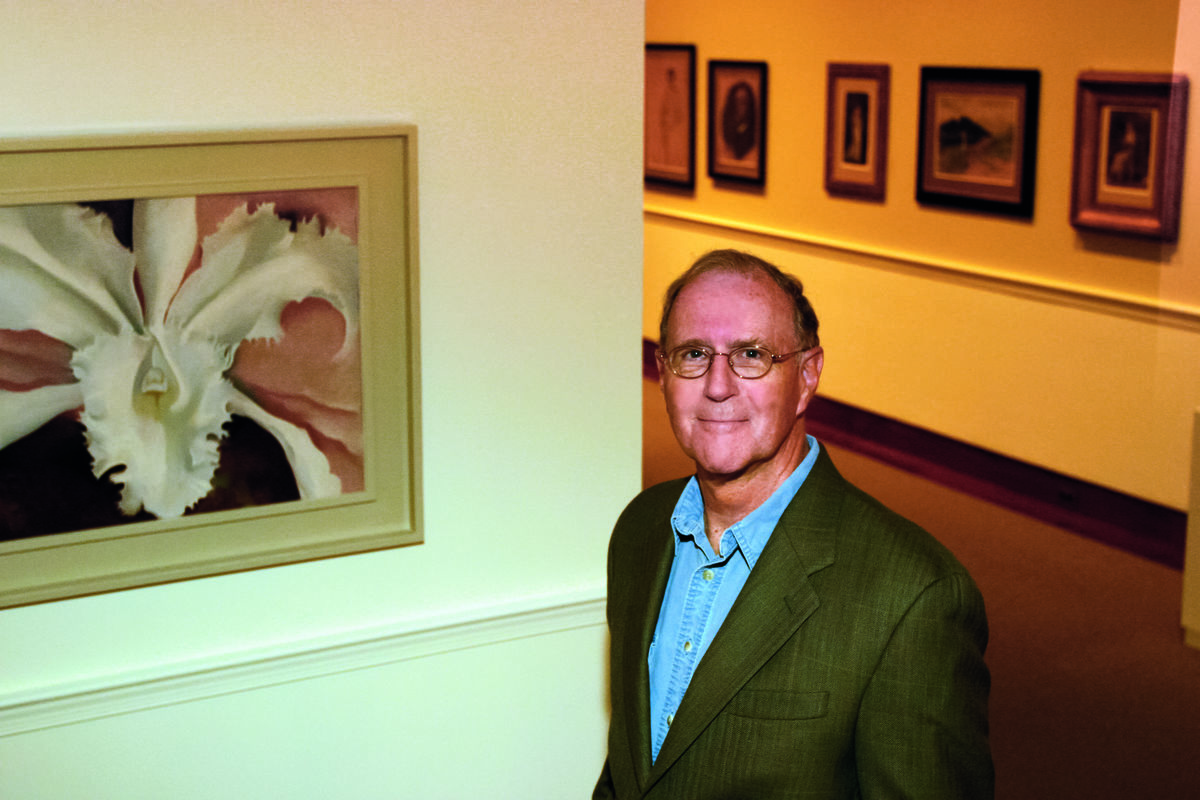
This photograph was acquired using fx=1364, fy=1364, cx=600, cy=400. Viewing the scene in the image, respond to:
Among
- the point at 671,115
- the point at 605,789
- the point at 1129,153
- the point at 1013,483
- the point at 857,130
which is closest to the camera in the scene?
the point at 605,789

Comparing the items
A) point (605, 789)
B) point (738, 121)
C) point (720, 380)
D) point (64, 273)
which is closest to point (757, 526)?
point (720, 380)

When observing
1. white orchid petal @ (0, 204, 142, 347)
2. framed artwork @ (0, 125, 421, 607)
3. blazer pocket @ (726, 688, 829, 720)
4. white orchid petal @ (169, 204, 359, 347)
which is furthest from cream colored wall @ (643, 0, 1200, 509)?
white orchid petal @ (0, 204, 142, 347)

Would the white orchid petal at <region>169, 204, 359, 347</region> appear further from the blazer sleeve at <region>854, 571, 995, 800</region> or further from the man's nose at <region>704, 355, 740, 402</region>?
the blazer sleeve at <region>854, 571, 995, 800</region>

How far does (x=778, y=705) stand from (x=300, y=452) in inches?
90.2

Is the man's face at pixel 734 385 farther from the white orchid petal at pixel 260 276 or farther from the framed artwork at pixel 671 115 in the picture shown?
the framed artwork at pixel 671 115

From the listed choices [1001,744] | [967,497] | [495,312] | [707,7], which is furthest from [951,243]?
[495,312]

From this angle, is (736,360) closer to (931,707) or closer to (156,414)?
(931,707)

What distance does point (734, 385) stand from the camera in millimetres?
2412

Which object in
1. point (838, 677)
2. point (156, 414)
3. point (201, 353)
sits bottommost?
point (838, 677)

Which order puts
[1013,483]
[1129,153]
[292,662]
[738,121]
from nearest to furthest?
[292,662]
[1129,153]
[1013,483]
[738,121]

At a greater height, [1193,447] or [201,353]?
[201,353]

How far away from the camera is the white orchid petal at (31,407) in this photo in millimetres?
3822

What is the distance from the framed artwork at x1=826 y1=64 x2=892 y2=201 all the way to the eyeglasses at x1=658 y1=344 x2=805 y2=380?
7.03 metres

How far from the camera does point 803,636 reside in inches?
93.6
